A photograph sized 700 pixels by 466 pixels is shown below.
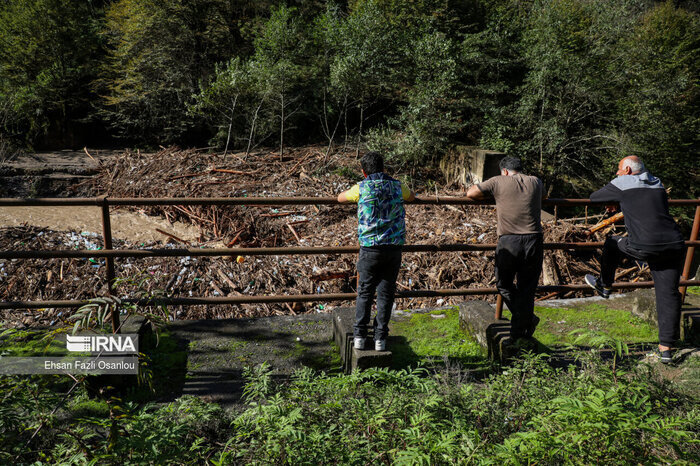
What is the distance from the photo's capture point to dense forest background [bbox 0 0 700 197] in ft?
53.2

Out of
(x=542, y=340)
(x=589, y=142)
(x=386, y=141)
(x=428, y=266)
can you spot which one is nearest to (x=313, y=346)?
(x=542, y=340)

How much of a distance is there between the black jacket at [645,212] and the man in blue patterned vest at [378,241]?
179cm

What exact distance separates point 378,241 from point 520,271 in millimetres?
1241

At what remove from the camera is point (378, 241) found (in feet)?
10.5

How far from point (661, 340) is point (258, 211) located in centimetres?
901

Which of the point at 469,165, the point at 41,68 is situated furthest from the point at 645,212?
the point at 41,68

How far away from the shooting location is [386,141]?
1564cm

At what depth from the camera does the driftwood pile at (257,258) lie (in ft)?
22.9

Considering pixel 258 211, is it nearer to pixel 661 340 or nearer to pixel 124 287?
pixel 124 287

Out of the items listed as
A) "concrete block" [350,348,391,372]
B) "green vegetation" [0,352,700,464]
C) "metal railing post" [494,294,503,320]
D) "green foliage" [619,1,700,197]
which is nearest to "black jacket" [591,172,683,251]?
"metal railing post" [494,294,503,320]

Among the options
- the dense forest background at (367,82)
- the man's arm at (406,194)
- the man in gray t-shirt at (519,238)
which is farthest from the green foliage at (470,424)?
the dense forest background at (367,82)

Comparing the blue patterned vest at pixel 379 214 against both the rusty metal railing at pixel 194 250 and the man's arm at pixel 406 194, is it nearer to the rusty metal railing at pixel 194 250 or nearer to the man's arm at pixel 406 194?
the man's arm at pixel 406 194

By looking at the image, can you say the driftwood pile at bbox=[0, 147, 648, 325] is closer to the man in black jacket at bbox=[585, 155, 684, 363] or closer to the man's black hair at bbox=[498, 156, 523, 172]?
the man's black hair at bbox=[498, 156, 523, 172]

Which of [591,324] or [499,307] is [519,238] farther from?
[591,324]
